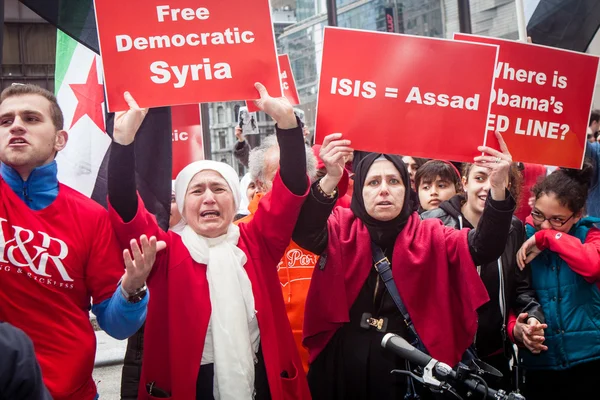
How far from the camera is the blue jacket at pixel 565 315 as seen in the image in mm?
3607

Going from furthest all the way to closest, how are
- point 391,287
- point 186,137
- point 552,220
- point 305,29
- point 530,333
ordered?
point 305,29 → point 186,137 → point 552,220 → point 530,333 → point 391,287

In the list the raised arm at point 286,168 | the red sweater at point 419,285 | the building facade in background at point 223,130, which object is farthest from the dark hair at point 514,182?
the building facade in background at point 223,130

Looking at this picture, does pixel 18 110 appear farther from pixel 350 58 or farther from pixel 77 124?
pixel 77 124

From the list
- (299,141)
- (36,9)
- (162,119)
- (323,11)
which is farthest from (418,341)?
(323,11)

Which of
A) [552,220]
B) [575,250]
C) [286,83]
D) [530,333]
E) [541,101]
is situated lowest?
[530,333]

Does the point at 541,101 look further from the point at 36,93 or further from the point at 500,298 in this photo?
the point at 36,93

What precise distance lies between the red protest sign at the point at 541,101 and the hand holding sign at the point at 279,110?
1.04 meters

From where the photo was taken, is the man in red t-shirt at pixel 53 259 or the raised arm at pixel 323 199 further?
the raised arm at pixel 323 199

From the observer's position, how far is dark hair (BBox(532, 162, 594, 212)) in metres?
3.74

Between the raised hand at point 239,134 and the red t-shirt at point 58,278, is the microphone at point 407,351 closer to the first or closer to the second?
the red t-shirt at point 58,278

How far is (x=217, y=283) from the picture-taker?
2.89m

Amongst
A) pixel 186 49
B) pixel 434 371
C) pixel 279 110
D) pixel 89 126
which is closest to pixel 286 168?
pixel 279 110

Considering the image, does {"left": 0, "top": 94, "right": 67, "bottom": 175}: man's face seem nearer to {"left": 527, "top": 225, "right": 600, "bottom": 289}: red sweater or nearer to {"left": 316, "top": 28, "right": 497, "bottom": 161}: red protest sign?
{"left": 316, "top": 28, "right": 497, "bottom": 161}: red protest sign

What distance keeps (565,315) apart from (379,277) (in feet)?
3.47
